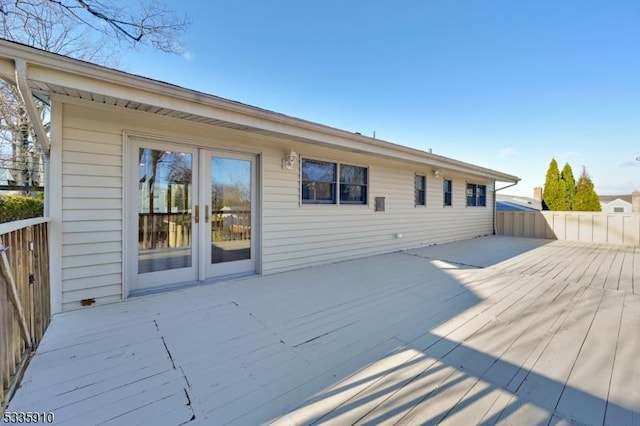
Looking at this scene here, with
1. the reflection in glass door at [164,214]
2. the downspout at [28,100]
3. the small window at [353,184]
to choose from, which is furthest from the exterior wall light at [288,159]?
the downspout at [28,100]

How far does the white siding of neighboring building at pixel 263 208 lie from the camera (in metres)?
2.96

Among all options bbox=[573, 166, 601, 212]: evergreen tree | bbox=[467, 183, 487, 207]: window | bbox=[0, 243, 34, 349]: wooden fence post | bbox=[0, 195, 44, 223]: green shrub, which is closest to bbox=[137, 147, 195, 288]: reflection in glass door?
bbox=[0, 243, 34, 349]: wooden fence post

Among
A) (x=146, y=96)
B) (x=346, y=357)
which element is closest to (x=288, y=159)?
(x=146, y=96)

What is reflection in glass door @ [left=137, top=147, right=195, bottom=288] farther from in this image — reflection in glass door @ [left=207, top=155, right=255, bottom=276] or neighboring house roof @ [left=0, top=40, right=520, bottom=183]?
neighboring house roof @ [left=0, top=40, right=520, bottom=183]

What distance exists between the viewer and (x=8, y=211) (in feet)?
25.9

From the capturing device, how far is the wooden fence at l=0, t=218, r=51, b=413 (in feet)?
5.33

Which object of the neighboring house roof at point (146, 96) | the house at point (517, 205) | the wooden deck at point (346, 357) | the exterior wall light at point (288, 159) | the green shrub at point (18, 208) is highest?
the neighboring house roof at point (146, 96)

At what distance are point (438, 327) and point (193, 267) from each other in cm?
323

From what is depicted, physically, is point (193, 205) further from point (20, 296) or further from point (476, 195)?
point (476, 195)

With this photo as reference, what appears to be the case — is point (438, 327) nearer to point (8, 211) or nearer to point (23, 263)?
point (23, 263)

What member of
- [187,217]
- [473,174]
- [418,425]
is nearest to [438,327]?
[418,425]

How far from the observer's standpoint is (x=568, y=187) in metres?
11.9

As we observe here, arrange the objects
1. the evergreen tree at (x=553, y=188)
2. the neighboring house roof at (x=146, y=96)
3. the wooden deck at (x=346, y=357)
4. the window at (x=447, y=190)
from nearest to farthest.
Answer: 1. the wooden deck at (x=346, y=357)
2. the neighboring house roof at (x=146, y=96)
3. the window at (x=447, y=190)
4. the evergreen tree at (x=553, y=188)

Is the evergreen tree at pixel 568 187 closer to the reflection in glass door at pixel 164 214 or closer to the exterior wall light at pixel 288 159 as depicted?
the exterior wall light at pixel 288 159
